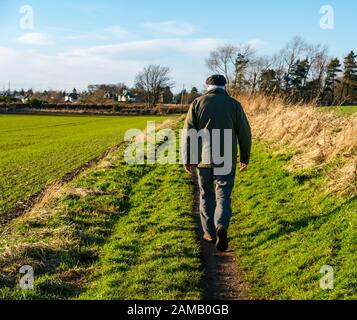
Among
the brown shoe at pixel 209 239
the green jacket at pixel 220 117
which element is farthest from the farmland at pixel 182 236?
the green jacket at pixel 220 117

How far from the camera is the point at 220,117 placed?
277 inches

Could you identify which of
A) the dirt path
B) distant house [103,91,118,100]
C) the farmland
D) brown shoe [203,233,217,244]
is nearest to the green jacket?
brown shoe [203,233,217,244]

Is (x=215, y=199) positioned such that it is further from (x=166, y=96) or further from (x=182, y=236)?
(x=166, y=96)

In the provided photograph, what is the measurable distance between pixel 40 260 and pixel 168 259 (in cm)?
185

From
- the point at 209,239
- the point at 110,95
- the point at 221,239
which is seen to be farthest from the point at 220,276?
the point at 110,95

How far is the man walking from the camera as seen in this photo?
703cm

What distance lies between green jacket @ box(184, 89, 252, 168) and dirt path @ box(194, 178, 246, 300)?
1387 millimetres

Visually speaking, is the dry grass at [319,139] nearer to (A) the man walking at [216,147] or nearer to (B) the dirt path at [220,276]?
(A) the man walking at [216,147]

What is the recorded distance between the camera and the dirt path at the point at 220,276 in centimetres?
551

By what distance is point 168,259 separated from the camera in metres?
6.47

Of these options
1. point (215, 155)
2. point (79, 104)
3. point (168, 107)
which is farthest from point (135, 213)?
point (79, 104)

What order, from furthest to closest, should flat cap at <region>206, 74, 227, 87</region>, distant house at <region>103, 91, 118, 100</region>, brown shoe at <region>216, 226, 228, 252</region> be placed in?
distant house at <region>103, 91, 118, 100</region> < flat cap at <region>206, 74, 227, 87</region> < brown shoe at <region>216, 226, 228, 252</region>

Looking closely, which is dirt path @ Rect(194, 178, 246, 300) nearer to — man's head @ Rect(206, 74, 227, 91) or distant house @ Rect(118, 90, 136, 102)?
man's head @ Rect(206, 74, 227, 91)
